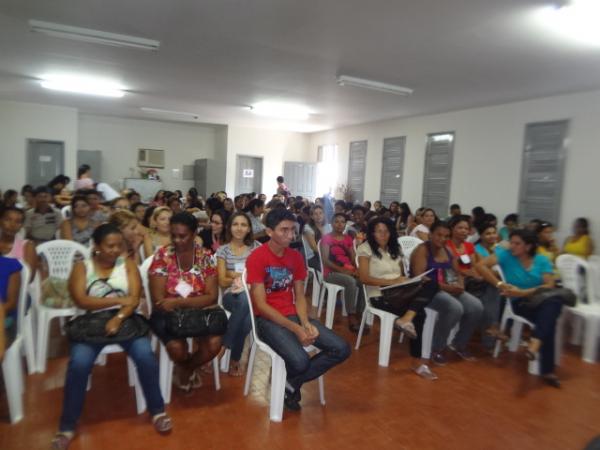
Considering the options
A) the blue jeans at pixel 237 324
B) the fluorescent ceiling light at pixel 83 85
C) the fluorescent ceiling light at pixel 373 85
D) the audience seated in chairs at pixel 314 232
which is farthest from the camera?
the fluorescent ceiling light at pixel 83 85

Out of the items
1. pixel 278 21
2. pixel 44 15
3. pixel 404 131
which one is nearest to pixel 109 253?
pixel 278 21

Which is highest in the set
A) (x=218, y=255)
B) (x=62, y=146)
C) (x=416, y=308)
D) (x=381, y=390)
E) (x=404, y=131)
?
(x=404, y=131)

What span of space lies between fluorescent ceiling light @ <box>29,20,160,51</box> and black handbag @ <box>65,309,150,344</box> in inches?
135

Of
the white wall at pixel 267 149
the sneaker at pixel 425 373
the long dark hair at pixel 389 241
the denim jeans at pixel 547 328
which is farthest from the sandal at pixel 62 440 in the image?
the white wall at pixel 267 149

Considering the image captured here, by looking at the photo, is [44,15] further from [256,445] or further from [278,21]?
[256,445]

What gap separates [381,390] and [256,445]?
1.09 metres

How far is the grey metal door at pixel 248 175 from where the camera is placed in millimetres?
11844

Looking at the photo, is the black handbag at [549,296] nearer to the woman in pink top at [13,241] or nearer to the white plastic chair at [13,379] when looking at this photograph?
the white plastic chair at [13,379]

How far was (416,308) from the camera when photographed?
330 centimetres

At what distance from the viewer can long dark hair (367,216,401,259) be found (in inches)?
144

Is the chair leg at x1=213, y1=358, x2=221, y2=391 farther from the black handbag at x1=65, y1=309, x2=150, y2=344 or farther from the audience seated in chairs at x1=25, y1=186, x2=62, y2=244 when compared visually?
the audience seated in chairs at x1=25, y1=186, x2=62, y2=244

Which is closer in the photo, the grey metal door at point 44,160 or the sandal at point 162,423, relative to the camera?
the sandal at point 162,423

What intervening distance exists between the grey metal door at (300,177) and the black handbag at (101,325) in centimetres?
957

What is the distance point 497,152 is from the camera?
23.3 ft
